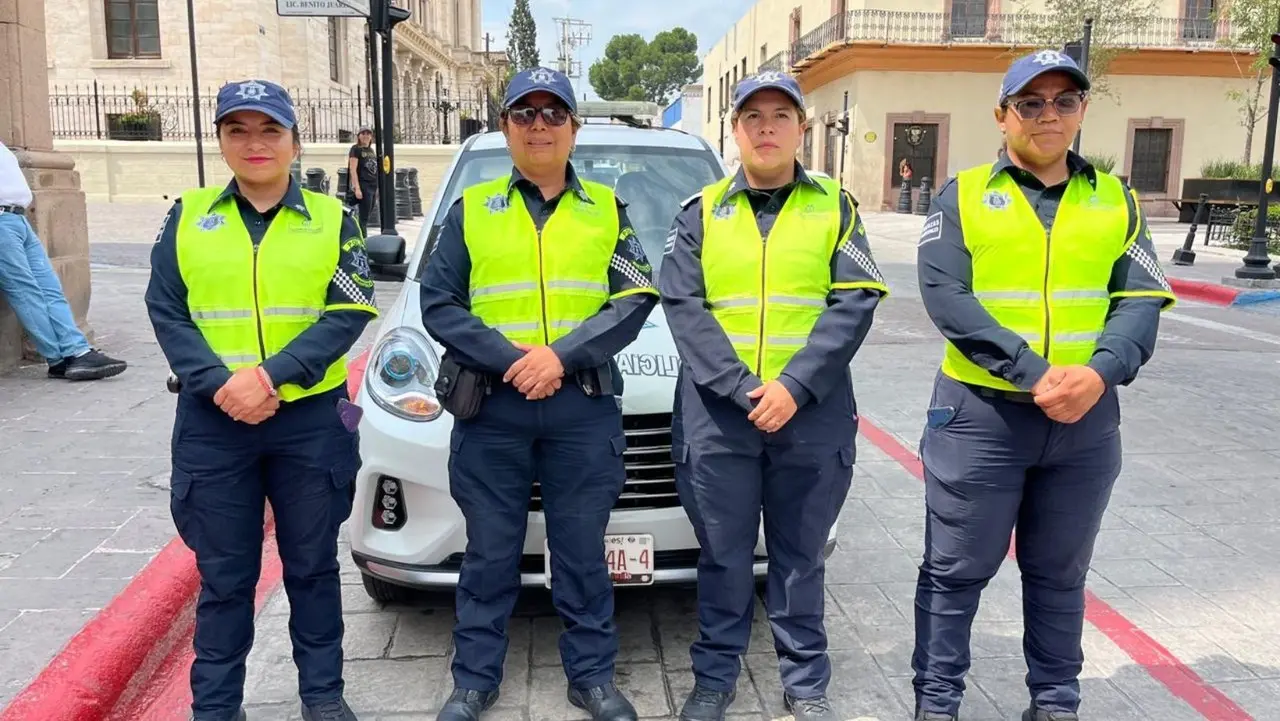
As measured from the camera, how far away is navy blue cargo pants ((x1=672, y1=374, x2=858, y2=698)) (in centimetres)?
296

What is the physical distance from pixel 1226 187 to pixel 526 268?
24.2 metres

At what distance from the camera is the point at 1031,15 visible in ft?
107

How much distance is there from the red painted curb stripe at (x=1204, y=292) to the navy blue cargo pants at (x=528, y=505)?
40.5 feet

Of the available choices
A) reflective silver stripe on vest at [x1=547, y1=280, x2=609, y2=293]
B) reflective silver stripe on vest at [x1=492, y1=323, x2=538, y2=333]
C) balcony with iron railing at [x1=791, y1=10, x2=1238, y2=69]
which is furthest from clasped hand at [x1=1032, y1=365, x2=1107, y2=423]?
balcony with iron railing at [x1=791, y1=10, x2=1238, y2=69]

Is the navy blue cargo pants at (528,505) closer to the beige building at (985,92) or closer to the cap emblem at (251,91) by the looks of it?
the cap emblem at (251,91)

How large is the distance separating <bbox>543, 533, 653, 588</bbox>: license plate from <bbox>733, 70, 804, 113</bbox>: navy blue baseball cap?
1.38 metres

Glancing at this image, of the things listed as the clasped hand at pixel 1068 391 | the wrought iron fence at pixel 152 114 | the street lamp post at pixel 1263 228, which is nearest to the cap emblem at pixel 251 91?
the clasped hand at pixel 1068 391

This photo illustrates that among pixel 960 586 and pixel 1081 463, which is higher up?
pixel 1081 463

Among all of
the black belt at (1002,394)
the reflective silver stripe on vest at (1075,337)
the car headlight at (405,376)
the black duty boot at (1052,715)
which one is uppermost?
the reflective silver stripe on vest at (1075,337)

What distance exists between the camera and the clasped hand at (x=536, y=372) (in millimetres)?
2869

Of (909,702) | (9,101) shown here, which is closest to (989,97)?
(9,101)

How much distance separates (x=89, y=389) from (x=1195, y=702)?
264 inches

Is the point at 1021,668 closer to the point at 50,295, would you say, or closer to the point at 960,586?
the point at 960,586

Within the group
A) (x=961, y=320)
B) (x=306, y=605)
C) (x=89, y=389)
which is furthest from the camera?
(x=89, y=389)
